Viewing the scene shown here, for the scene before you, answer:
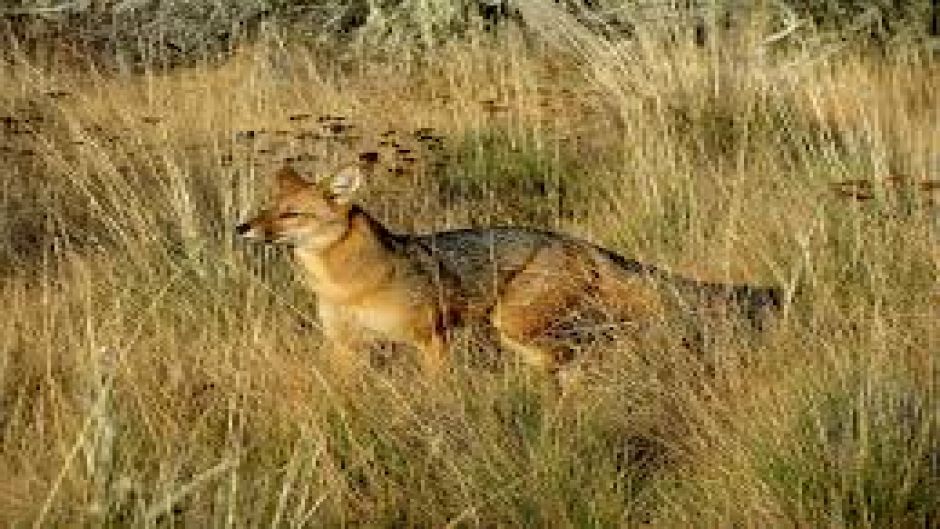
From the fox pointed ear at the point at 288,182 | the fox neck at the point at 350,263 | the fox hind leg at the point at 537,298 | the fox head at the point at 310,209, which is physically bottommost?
the fox hind leg at the point at 537,298

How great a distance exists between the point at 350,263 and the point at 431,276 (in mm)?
286

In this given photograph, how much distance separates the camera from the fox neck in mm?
5473

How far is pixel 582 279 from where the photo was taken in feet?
18.0

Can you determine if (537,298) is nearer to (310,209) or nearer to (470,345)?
(470,345)

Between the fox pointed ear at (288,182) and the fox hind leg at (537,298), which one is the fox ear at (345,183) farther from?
the fox hind leg at (537,298)

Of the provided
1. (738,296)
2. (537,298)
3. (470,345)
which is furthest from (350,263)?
(738,296)

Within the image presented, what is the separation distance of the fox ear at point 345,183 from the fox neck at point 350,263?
0.09 meters

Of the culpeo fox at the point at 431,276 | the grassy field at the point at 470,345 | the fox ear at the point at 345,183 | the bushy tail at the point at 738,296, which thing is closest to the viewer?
the grassy field at the point at 470,345

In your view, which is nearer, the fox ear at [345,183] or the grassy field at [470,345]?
the grassy field at [470,345]

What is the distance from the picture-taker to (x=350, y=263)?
5508mm

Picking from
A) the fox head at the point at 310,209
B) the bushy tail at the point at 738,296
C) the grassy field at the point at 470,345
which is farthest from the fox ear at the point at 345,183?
the bushy tail at the point at 738,296

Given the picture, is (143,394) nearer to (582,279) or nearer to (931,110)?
(582,279)

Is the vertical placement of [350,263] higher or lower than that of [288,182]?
lower

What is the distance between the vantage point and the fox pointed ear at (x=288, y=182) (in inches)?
216
